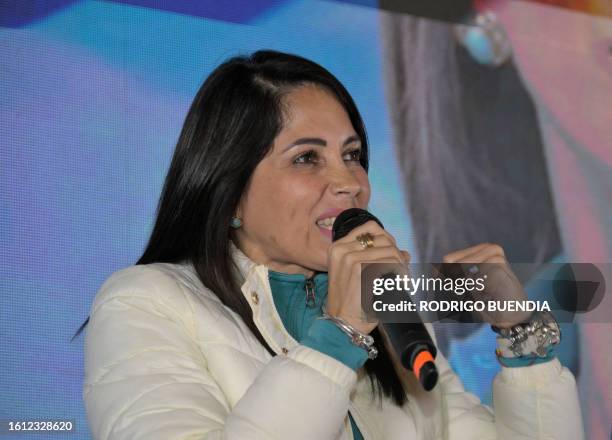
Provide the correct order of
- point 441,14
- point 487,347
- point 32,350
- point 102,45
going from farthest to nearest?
point 441,14, point 487,347, point 102,45, point 32,350

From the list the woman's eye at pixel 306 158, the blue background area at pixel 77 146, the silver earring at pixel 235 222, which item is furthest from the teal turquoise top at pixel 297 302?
the blue background area at pixel 77 146

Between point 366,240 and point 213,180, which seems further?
point 213,180

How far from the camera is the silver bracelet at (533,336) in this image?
57.1 inches

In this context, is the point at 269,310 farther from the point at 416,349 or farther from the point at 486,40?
the point at 486,40

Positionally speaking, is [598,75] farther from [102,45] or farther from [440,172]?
[102,45]

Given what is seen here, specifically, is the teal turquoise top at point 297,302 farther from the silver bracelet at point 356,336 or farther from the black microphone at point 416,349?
the black microphone at point 416,349

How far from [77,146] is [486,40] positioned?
1.49 metres

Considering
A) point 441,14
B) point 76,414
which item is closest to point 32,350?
point 76,414

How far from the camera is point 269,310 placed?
58.6 inches

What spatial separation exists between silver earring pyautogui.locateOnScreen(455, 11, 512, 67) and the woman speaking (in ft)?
4.12

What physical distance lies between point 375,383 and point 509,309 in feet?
0.96

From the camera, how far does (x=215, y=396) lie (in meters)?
1.28

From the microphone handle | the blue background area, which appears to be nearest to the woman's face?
the microphone handle

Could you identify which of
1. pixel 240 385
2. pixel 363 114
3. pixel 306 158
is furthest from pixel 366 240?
pixel 363 114
